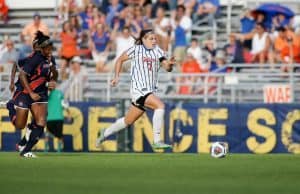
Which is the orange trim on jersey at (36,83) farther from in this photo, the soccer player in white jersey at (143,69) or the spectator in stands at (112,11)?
the spectator in stands at (112,11)

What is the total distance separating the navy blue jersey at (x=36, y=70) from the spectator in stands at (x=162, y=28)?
31.4 feet

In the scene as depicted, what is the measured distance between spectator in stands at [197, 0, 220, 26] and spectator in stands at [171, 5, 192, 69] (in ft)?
1.54

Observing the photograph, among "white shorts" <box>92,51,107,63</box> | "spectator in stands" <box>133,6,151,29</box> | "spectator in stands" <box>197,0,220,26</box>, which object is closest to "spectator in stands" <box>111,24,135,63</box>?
"white shorts" <box>92,51,107,63</box>

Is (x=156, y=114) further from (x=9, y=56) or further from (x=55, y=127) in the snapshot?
(x=9, y=56)

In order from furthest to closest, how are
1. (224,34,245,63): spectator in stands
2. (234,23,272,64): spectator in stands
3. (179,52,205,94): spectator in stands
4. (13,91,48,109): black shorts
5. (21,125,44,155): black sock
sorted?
(224,34,245,63): spectator in stands → (234,23,272,64): spectator in stands → (179,52,205,94): spectator in stands → (13,91,48,109): black shorts → (21,125,44,155): black sock

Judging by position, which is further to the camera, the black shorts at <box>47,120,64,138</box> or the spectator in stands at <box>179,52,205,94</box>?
the spectator in stands at <box>179,52,205,94</box>

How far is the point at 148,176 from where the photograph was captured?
48.8ft

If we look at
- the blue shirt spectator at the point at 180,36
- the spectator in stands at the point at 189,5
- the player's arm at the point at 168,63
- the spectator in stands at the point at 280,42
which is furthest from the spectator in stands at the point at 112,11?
the player's arm at the point at 168,63

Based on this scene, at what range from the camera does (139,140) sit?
1056 inches

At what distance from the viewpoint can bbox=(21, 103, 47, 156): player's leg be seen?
20125 millimetres

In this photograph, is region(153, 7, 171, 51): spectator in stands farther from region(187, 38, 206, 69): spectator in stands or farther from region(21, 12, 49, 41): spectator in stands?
region(21, 12, 49, 41): spectator in stands

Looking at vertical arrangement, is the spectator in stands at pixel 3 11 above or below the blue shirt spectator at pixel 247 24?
above

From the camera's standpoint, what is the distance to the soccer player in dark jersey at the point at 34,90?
66.3 ft

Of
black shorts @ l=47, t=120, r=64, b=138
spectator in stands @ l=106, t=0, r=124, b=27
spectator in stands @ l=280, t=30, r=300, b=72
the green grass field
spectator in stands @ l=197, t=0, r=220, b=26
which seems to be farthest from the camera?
spectator in stands @ l=106, t=0, r=124, b=27
